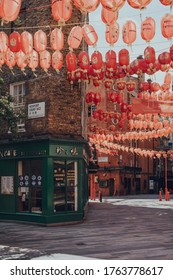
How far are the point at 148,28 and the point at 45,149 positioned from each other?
29.9ft

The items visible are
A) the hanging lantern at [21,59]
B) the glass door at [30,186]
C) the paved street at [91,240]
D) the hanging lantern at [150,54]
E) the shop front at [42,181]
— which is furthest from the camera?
the glass door at [30,186]

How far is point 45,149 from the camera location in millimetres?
19734

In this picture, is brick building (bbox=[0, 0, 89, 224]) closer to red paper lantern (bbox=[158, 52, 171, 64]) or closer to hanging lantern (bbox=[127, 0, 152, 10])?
red paper lantern (bbox=[158, 52, 171, 64])

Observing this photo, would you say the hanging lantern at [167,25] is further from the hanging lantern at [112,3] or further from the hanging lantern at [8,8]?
the hanging lantern at [8,8]

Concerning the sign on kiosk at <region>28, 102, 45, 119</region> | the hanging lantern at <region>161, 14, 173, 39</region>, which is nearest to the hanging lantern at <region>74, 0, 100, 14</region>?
the hanging lantern at <region>161, 14, 173, 39</region>

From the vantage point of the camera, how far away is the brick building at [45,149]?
19844mm

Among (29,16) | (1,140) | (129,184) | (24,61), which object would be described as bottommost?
(129,184)

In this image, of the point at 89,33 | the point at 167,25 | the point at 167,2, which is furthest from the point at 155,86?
the point at 167,2

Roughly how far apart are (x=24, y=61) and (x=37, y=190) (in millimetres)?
7193

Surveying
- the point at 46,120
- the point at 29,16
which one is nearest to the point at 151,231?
the point at 46,120

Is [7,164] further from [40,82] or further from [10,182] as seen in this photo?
[40,82]

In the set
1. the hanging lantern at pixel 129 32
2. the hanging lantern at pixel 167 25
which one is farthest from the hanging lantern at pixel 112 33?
the hanging lantern at pixel 167 25

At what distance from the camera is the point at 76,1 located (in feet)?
31.7
